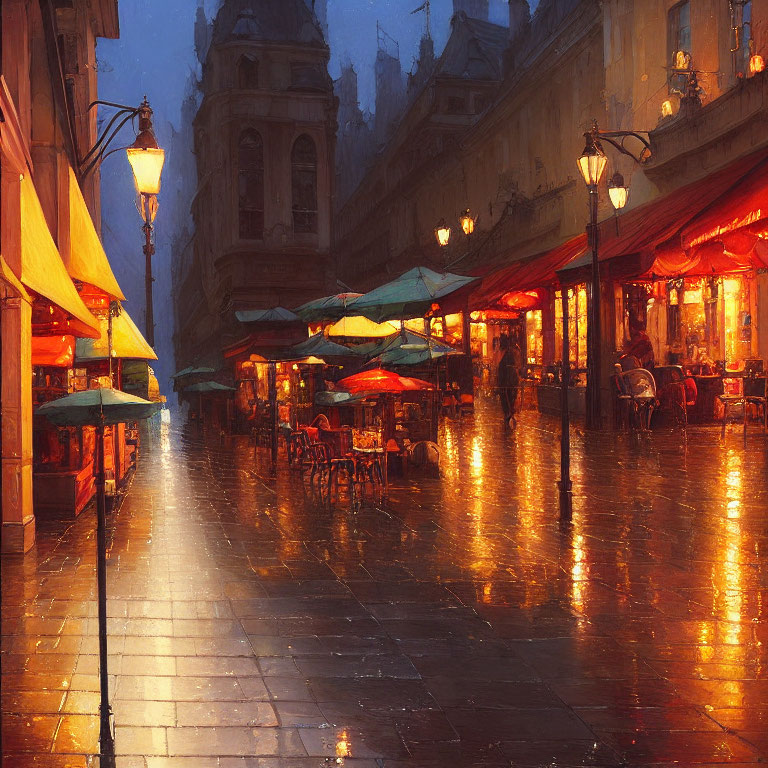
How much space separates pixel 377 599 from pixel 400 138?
4687cm

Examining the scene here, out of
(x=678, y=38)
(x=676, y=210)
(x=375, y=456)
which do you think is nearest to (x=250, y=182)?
(x=678, y=38)

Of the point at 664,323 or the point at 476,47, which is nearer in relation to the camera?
the point at 664,323

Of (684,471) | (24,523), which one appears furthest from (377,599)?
(684,471)

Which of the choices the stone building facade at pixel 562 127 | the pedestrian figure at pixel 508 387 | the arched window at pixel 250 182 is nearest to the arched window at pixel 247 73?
the arched window at pixel 250 182

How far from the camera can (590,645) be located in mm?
6457

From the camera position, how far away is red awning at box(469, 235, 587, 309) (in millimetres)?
24688

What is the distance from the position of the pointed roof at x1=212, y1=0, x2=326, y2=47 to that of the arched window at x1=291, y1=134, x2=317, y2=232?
4307 millimetres

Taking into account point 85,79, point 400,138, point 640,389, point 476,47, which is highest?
point 476,47

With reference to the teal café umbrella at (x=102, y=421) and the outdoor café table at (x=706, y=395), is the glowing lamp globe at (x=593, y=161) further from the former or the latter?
the teal café umbrella at (x=102, y=421)

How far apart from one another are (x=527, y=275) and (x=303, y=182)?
1775cm

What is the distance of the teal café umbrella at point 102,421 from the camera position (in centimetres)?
472

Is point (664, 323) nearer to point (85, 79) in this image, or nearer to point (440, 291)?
point (440, 291)

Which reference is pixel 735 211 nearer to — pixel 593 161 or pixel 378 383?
pixel 593 161

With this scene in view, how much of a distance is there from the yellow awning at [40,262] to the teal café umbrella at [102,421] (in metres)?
1.00
